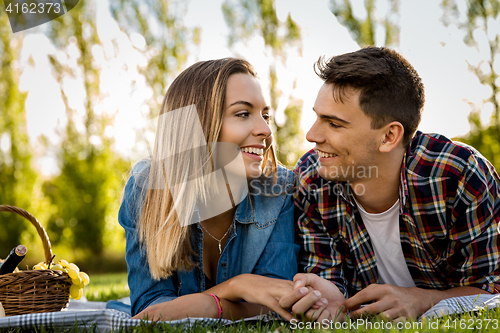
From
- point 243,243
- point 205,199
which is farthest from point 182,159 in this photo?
point 243,243

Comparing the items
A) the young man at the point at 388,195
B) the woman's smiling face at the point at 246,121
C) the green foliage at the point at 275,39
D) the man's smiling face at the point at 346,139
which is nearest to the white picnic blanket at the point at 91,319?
the young man at the point at 388,195

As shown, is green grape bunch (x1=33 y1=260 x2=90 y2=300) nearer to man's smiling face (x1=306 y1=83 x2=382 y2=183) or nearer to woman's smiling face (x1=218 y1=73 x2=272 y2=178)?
woman's smiling face (x1=218 y1=73 x2=272 y2=178)

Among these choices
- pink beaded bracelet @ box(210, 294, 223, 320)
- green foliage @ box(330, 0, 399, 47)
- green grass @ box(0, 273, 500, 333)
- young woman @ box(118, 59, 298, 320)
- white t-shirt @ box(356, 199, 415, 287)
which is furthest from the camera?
green foliage @ box(330, 0, 399, 47)

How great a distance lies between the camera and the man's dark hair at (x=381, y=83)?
289cm

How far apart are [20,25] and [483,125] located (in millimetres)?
12120

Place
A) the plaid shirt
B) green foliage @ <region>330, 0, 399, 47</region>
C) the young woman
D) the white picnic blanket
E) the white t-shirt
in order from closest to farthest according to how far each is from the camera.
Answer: the white picnic blanket, the plaid shirt, the young woman, the white t-shirt, green foliage @ <region>330, 0, 399, 47</region>

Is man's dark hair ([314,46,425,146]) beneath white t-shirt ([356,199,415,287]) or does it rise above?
above

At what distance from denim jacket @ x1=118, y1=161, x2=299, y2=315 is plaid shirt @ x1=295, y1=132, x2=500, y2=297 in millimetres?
155

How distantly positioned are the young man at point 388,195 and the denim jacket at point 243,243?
0.16 meters

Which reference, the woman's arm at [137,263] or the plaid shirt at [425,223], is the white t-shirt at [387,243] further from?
the woman's arm at [137,263]

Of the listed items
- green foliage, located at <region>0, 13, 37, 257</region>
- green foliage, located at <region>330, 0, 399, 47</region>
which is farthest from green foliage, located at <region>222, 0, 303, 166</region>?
green foliage, located at <region>0, 13, 37, 257</region>

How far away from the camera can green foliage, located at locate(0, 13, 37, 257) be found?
34.3 feet

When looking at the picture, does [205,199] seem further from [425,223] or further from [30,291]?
[425,223]

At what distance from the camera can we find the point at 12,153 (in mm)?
11055
